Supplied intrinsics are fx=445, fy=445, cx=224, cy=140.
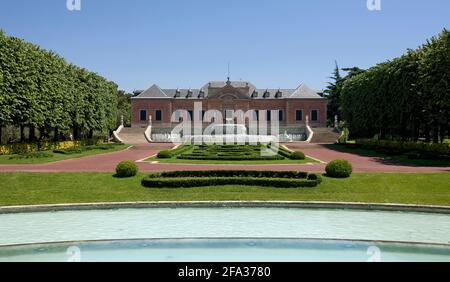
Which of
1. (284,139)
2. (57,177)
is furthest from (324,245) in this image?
(284,139)

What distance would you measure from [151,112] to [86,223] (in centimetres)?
6641

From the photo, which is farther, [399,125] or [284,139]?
[284,139]

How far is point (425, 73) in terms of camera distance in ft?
120

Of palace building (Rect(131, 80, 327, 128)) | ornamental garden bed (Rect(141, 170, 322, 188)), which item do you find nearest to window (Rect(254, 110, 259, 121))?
palace building (Rect(131, 80, 327, 128))

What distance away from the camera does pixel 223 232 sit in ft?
40.0

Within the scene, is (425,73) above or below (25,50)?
below

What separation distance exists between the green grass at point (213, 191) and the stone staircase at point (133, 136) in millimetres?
39926

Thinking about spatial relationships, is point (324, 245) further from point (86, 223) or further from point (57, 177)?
point (57, 177)

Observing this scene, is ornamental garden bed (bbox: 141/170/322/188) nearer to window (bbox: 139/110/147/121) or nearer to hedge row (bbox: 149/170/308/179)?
hedge row (bbox: 149/170/308/179)

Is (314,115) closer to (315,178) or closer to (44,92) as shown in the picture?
(44,92)

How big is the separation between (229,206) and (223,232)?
428 cm

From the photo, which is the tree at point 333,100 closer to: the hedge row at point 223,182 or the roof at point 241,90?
the roof at point 241,90

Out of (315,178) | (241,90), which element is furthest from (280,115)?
(315,178)

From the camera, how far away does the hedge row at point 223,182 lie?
19438 millimetres
